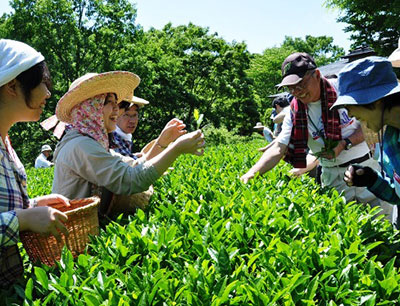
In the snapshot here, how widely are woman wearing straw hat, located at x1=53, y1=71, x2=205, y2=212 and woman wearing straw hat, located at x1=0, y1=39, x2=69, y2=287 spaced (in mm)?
613

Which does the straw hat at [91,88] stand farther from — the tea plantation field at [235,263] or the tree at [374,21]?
the tree at [374,21]

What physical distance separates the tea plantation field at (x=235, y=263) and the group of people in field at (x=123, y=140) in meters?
0.25

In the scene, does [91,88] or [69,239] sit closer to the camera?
[69,239]

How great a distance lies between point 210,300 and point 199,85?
3031 centimetres

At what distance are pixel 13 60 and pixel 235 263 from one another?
1521 millimetres

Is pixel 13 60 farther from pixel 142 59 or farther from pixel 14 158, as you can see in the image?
pixel 142 59

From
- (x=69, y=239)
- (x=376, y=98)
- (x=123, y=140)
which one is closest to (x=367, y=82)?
(x=376, y=98)

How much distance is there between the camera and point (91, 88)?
10.2 feet

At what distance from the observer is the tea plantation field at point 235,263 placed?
1.62 meters

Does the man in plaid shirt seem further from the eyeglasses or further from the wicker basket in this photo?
the wicker basket

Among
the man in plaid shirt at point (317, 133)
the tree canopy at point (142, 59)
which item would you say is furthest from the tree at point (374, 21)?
the man in plaid shirt at point (317, 133)

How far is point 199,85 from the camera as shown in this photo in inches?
1235

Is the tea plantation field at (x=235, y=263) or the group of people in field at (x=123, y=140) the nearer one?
the tea plantation field at (x=235, y=263)

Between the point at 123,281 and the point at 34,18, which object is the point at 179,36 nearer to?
the point at 34,18
